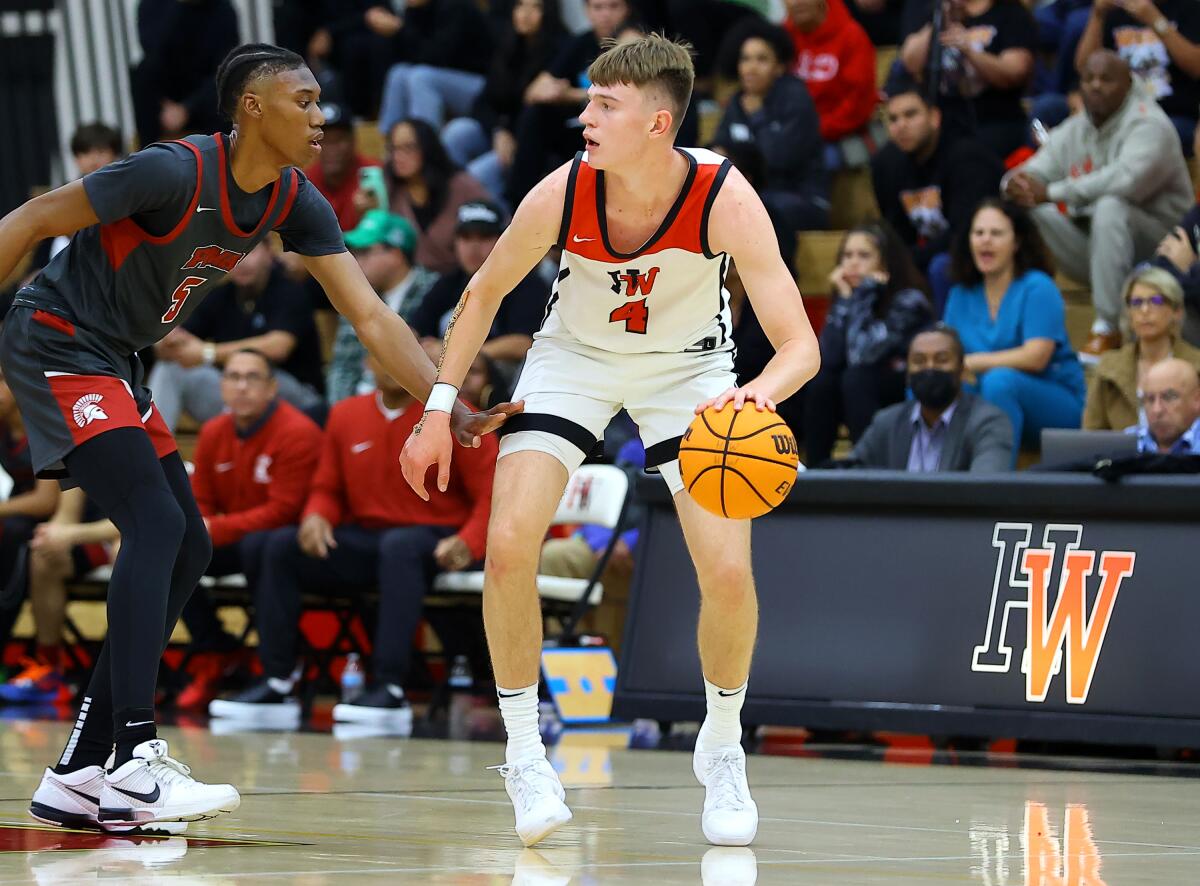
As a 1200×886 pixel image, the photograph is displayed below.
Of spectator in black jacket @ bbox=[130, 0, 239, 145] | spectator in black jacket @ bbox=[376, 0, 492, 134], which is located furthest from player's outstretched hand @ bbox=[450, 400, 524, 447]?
spectator in black jacket @ bbox=[130, 0, 239, 145]

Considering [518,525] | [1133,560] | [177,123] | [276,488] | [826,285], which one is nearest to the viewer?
[518,525]

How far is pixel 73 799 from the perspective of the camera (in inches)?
203

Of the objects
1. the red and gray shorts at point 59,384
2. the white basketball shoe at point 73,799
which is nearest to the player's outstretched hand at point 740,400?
the red and gray shorts at point 59,384

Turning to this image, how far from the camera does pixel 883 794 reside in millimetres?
6309

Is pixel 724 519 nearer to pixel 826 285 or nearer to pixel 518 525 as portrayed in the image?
pixel 518 525

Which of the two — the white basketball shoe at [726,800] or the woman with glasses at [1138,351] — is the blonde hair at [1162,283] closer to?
the woman with glasses at [1138,351]

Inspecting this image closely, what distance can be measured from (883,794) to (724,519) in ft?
5.39

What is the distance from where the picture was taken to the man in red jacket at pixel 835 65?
12.3 metres

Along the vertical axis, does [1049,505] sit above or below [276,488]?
below

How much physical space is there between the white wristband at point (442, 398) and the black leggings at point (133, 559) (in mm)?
743

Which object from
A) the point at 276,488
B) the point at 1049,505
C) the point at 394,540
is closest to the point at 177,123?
the point at 276,488

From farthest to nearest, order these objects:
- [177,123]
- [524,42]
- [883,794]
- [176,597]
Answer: [177,123], [524,42], [883,794], [176,597]

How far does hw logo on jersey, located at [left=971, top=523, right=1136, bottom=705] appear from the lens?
25.1ft

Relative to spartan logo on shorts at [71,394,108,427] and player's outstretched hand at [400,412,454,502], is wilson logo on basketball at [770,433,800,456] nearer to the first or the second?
player's outstretched hand at [400,412,454,502]
